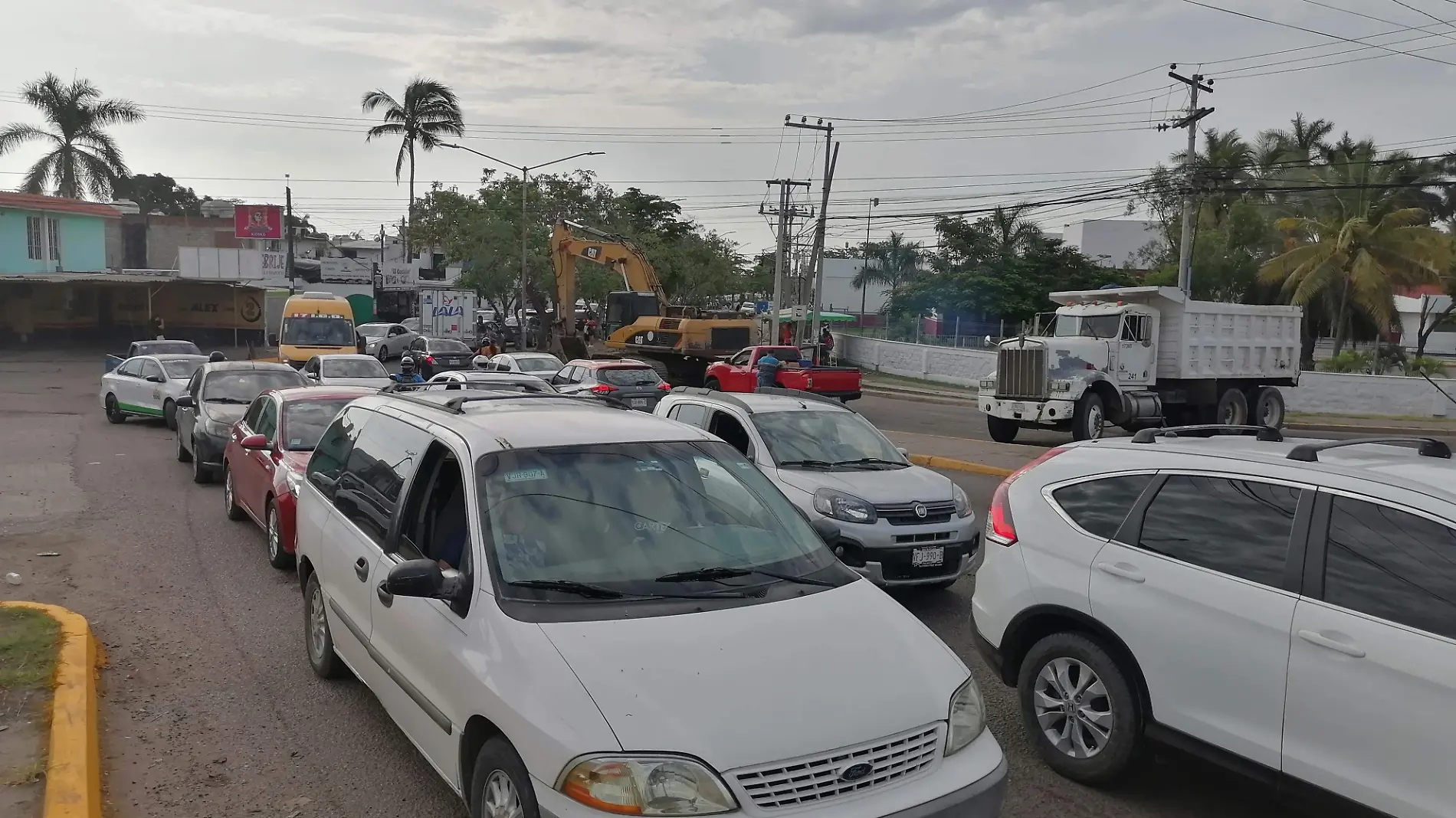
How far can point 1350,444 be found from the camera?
475 cm

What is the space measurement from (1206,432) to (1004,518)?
116cm

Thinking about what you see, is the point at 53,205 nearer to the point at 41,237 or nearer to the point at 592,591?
the point at 41,237

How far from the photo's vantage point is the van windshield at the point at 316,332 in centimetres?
2875

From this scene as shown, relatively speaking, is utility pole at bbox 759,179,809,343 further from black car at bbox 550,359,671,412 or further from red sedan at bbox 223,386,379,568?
red sedan at bbox 223,386,379,568

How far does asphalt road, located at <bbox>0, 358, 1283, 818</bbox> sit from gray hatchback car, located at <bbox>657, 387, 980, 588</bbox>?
426 millimetres

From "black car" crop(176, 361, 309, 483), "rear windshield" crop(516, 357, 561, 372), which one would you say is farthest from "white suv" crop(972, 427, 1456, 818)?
"rear windshield" crop(516, 357, 561, 372)

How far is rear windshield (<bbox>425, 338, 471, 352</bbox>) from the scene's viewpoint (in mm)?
33766

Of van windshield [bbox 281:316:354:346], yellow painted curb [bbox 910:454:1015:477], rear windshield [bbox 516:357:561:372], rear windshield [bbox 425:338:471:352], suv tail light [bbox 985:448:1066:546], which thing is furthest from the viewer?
rear windshield [bbox 425:338:471:352]

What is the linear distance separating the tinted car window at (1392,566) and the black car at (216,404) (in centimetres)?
1230

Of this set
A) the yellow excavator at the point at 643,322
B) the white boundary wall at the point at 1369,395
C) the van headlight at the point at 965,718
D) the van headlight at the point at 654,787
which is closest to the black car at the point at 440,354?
the yellow excavator at the point at 643,322

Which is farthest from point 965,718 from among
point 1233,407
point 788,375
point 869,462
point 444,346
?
point 444,346

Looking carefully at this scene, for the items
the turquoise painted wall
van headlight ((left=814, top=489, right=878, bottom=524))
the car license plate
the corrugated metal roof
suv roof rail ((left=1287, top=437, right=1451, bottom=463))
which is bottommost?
the car license plate

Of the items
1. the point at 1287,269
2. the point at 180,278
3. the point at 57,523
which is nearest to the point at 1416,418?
the point at 1287,269

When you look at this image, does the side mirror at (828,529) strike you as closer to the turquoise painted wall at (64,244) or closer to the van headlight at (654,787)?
the van headlight at (654,787)
